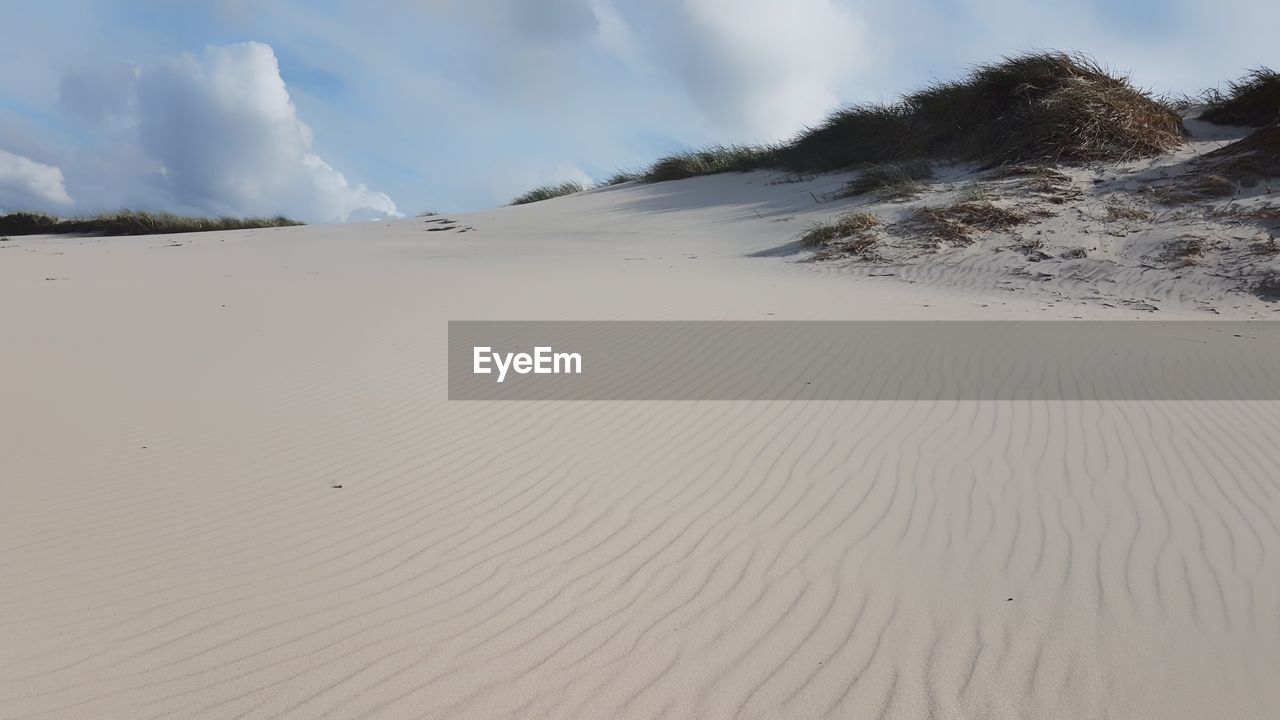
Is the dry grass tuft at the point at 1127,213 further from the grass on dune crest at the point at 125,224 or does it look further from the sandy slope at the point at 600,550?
the grass on dune crest at the point at 125,224

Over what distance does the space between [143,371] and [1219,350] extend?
10359 millimetres

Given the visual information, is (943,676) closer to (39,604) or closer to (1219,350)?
(39,604)

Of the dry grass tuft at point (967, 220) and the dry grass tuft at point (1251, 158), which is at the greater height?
the dry grass tuft at point (1251, 158)

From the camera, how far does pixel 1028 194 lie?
1456cm

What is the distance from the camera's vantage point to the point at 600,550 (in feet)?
12.3

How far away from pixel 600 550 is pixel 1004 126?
17401mm

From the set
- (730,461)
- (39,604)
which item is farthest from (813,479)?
(39,604)

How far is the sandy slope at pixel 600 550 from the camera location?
2760 mm

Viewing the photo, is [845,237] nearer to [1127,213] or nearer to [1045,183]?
[1045,183]

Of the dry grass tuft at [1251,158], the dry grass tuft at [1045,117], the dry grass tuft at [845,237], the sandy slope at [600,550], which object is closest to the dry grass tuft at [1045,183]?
the dry grass tuft at [1045,117]

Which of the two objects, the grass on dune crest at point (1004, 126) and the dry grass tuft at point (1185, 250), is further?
the grass on dune crest at point (1004, 126)
